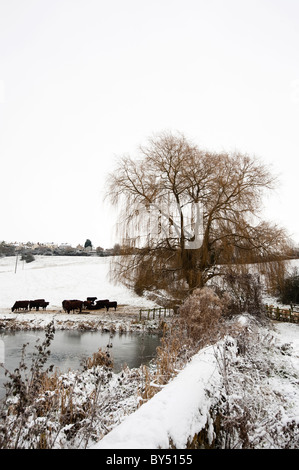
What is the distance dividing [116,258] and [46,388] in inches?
430

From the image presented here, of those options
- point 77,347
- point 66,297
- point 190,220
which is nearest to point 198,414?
point 77,347

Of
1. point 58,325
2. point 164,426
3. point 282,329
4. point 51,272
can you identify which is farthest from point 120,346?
point 51,272

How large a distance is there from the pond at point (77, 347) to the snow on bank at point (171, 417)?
355cm

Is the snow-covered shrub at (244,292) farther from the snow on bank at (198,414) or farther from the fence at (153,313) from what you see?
the snow on bank at (198,414)

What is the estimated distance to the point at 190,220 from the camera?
15.3m

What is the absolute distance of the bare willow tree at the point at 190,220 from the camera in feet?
47.9

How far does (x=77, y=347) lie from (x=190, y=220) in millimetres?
8207

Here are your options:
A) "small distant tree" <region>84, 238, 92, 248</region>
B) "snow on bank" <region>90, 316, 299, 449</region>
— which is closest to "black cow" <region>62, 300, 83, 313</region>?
"snow on bank" <region>90, 316, 299, 449</region>

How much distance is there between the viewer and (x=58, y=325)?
1488 cm

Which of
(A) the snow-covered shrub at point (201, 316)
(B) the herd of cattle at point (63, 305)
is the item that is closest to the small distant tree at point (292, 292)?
(B) the herd of cattle at point (63, 305)

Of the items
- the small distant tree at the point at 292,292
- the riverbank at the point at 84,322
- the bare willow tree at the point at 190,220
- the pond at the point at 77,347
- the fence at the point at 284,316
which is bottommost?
the riverbank at the point at 84,322

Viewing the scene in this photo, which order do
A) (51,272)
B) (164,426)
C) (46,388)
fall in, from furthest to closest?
(51,272) < (46,388) < (164,426)

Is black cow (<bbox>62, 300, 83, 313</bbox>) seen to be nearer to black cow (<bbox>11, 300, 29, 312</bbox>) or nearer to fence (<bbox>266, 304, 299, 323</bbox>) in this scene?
black cow (<bbox>11, 300, 29, 312</bbox>)
